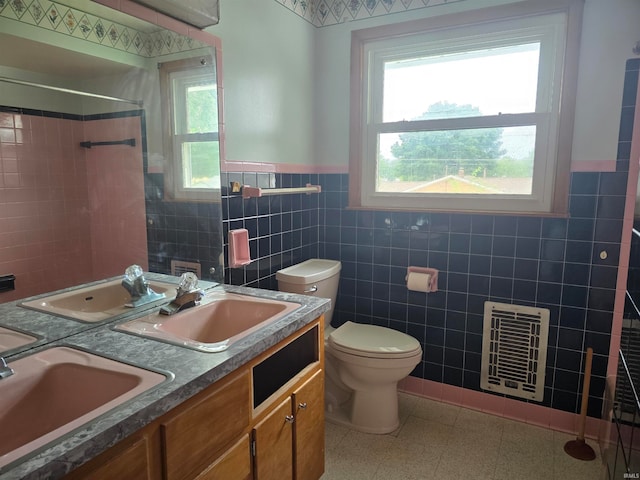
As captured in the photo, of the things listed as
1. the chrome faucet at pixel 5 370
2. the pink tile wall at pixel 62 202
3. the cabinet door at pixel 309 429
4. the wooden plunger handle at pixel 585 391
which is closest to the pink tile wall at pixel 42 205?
the pink tile wall at pixel 62 202

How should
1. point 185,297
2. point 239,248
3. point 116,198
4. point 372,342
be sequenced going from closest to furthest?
point 116,198, point 185,297, point 239,248, point 372,342

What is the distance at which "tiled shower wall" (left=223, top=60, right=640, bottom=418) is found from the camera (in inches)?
81.8

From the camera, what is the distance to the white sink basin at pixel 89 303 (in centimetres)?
130

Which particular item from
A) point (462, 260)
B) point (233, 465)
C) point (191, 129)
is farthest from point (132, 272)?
point (462, 260)

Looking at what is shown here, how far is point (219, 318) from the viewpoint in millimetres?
1670

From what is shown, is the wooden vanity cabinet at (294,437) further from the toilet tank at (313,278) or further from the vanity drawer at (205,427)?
the toilet tank at (313,278)

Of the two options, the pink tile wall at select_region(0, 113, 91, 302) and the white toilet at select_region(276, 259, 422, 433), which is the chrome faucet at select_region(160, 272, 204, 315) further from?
the white toilet at select_region(276, 259, 422, 433)

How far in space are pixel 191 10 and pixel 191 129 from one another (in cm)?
45

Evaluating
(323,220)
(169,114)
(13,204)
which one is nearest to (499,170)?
(323,220)

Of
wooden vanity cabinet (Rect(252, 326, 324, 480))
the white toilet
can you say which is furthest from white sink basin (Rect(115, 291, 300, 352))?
the white toilet

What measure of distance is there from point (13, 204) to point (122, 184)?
1.22 ft

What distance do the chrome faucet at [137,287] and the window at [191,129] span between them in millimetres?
357

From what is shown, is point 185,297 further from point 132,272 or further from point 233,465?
point 233,465

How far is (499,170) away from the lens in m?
2.30
